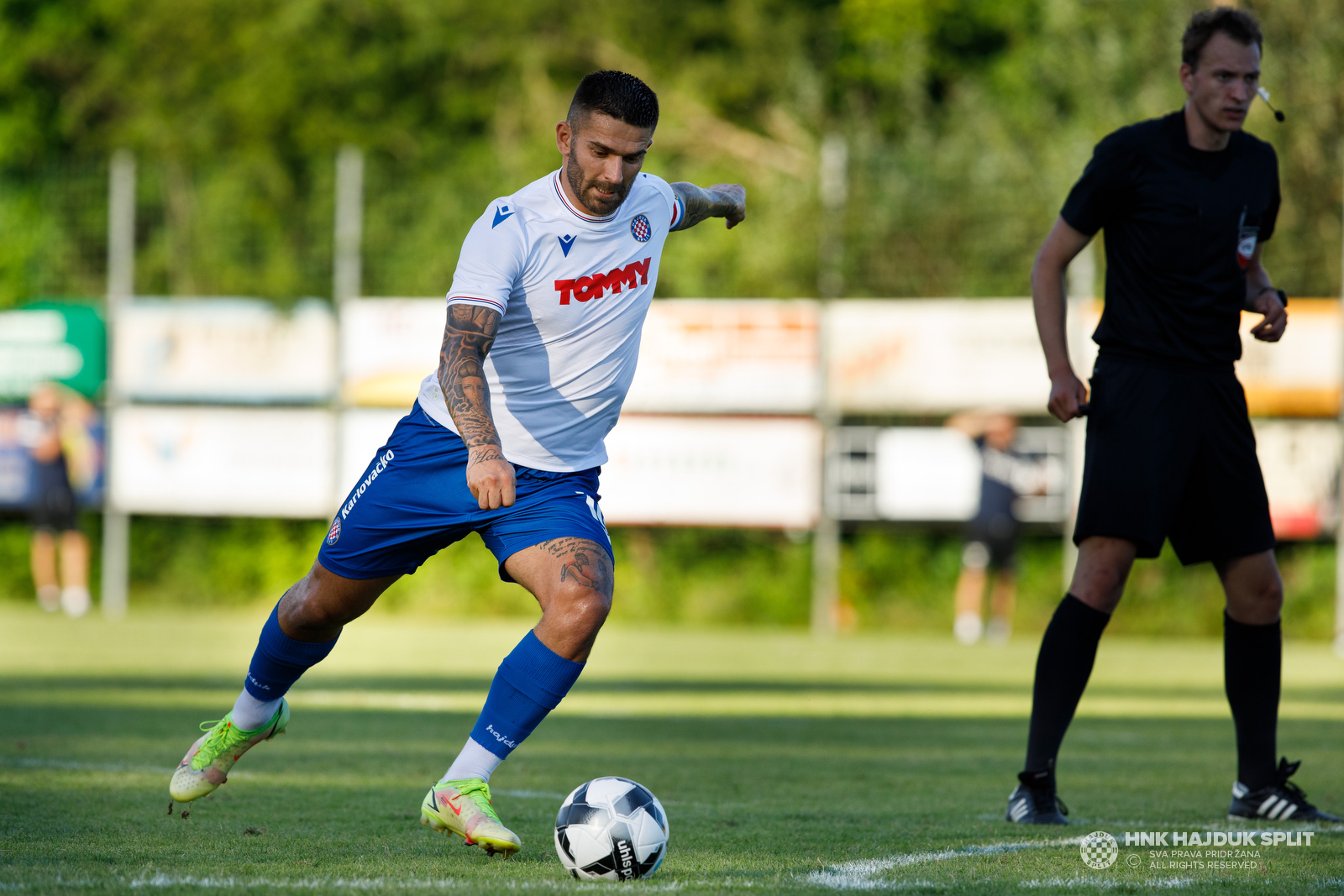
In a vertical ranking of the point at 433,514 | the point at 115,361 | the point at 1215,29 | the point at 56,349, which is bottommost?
the point at 433,514

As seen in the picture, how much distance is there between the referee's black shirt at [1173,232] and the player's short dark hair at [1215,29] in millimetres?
206

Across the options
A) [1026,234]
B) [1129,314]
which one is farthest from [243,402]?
[1129,314]

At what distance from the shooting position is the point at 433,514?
4.54 meters

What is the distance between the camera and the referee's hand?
5.02 metres

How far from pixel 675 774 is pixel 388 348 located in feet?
41.8

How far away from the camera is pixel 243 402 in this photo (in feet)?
61.6

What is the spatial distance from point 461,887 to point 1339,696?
8.12m

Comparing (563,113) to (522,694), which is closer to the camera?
(522,694)

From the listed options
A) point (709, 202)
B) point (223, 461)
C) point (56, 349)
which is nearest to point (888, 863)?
point (709, 202)

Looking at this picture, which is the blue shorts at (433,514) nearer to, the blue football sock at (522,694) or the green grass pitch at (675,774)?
the blue football sock at (522,694)

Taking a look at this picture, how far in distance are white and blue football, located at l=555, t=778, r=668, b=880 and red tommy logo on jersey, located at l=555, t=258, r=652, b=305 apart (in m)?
1.34

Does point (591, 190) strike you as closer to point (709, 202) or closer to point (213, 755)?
point (709, 202)

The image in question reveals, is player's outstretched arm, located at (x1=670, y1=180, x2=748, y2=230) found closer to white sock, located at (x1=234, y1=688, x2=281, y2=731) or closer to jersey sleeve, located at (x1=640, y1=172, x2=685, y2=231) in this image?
jersey sleeve, located at (x1=640, y1=172, x2=685, y2=231)

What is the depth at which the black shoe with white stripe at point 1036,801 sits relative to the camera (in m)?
5.01
